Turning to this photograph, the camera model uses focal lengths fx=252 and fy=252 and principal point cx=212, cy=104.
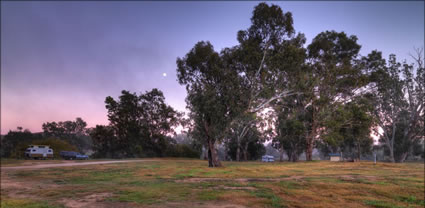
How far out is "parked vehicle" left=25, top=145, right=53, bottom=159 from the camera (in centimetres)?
4353

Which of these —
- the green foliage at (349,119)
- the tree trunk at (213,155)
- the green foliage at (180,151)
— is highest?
the green foliage at (349,119)

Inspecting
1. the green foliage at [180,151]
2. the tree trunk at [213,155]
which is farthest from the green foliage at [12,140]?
the tree trunk at [213,155]

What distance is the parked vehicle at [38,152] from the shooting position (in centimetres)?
4353

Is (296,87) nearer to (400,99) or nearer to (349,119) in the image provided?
(349,119)

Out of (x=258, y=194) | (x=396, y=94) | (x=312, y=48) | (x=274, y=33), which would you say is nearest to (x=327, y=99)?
(x=312, y=48)

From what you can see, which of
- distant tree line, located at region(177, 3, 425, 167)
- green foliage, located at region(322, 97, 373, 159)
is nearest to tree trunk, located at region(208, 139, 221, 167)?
distant tree line, located at region(177, 3, 425, 167)

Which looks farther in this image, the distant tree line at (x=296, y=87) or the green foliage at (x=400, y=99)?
the green foliage at (x=400, y=99)

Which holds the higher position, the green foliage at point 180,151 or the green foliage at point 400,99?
the green foliage at point 400,99

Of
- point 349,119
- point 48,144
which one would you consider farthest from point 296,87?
point 48,144

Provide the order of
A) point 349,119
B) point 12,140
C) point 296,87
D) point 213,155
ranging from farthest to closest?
1. point 12,140
2. point 349,119
3. point 296,87
4. point 213,155

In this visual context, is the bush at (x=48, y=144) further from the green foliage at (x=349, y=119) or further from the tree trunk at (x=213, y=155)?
the green foliage at (x=349, y=119)

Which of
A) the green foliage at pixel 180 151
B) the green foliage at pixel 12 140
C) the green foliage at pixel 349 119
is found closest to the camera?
the green foliage at pixel 349 119

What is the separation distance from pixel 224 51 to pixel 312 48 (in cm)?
1661

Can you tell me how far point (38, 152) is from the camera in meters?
44.1
